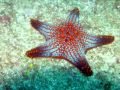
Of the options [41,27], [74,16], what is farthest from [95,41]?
[41,27]

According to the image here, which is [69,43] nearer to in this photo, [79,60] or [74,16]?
[79,60]

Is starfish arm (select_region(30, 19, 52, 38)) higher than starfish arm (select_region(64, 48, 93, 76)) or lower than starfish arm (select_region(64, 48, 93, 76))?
higher

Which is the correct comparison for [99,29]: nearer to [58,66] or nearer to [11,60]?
[58,66]

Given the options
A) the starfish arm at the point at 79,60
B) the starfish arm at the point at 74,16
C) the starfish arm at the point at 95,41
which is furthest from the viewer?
the starfish arm at the point at 74,16

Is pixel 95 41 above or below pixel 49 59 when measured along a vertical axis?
above

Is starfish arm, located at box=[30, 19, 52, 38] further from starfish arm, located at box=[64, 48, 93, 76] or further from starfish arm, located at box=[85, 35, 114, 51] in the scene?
starfish arm, located at box=[85, 35, 114, 51]

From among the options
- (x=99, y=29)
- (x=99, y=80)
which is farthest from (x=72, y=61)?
(x=99, y=29)

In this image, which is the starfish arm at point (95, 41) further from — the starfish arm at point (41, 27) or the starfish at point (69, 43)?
the starfish arm at point (41, 27)

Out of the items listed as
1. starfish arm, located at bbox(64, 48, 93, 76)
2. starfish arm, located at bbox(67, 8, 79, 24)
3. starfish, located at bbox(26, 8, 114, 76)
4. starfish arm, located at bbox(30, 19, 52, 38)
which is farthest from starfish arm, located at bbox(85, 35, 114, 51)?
starfish arm, located at bbox(30, 19, 52, 38)

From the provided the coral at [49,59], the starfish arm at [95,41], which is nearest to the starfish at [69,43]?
the starfish arm at [95,41]
